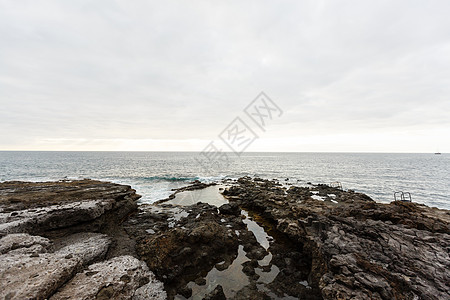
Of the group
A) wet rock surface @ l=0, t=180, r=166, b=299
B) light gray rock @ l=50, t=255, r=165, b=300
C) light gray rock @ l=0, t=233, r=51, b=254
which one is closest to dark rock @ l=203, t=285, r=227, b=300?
light gray rock @ l=50, t=255, r=165, b=300

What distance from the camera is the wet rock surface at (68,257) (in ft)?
24.6

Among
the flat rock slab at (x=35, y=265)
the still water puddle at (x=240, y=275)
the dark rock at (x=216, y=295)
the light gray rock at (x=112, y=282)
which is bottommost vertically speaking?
the still water puddle at (x=240, y=275)

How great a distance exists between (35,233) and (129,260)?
817 cm

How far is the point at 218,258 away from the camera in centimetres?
1349

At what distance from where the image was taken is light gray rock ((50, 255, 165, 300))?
760cm

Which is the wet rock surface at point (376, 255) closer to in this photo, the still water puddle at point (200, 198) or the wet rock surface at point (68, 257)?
the wet rock surface at point (68, 257)

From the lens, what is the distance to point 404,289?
789 centimetres

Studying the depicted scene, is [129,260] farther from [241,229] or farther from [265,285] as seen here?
[241,229]

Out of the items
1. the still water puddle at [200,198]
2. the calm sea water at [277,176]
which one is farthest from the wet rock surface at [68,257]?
the calm sea water at [277,176]

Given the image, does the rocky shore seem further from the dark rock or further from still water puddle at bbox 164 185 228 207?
still water puddle at bbox 164 185 228 207

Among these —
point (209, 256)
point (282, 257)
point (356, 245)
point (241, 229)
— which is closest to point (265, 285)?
point (282, 257)

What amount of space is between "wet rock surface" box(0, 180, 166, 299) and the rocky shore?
0.04m

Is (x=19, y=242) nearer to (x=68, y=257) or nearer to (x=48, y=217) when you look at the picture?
(x=68, y=257)

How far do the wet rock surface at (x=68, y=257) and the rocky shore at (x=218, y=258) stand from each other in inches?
1.8
